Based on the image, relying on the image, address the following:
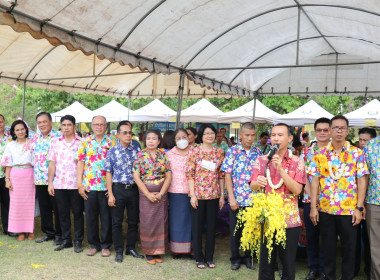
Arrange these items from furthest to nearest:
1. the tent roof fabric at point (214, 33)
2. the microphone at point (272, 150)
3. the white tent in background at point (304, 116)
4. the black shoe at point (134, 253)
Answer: the white tent in background at point (304, 116) < the black shoe at point (134, 253) < the tent roof fabric at point (214, 33) < the microphone at point (272, 150)

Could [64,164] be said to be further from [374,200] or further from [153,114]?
[153,114]

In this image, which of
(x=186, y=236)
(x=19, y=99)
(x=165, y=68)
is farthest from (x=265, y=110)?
(x=19, y=99)

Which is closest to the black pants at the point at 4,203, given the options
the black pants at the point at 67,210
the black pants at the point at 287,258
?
the black pants at the point at 67,210

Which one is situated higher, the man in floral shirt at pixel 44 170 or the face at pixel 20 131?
the face at pixel 20 131

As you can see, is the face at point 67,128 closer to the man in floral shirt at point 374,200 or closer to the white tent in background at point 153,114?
the man in floral shirt at point 374,200

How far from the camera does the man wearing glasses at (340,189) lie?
3.83 metres

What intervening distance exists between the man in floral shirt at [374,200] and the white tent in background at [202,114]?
8302 mm

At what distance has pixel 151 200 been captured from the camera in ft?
15.5

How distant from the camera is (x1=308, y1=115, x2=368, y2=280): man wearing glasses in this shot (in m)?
3.83

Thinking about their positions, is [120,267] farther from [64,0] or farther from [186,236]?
[64,0]

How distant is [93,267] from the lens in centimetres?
459

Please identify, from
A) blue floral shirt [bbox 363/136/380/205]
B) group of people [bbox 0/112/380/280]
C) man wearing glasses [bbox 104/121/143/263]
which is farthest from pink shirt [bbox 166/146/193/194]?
blue floral shirt [bbox 363/136/380/205]

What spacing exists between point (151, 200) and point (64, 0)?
8.49 ft

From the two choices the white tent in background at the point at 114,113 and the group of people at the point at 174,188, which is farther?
the white tent in background at the point at 114,113
